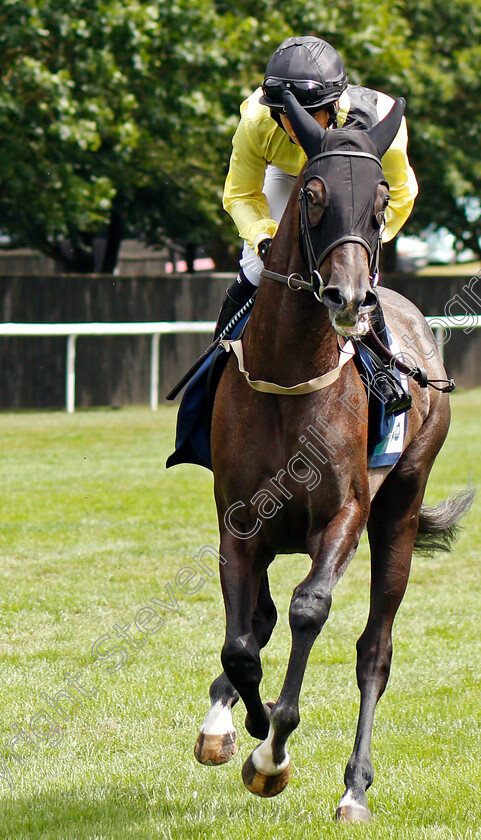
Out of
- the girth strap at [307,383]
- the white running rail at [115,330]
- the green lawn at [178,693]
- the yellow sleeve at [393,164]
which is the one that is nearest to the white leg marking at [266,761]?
the green lawn at [178,693]

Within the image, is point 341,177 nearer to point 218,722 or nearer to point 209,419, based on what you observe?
point 209,419

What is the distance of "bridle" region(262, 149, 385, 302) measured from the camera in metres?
3.28

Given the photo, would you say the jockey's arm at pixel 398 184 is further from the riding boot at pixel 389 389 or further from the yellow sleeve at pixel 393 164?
the riding boot at pixel 389 389

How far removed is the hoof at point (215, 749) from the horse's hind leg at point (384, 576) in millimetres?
505

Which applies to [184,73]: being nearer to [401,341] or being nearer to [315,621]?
[401,341]

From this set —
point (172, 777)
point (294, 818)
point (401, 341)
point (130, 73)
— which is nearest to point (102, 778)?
point (172, 777)

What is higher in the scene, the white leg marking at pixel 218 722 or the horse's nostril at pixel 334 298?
the horse's nostril at pixel 334 298

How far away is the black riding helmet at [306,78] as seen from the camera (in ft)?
12.2

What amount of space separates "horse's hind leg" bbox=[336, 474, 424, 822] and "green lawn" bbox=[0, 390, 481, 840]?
0.96 feet

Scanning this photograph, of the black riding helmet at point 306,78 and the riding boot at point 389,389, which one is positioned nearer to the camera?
the black riding helmet at point 306,78

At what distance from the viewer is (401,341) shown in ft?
15.8

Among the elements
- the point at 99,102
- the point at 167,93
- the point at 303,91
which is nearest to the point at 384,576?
the point at 303,91

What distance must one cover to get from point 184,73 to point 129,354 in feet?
13.6

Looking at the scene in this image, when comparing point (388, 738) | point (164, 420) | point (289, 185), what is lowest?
point (164, 420)
